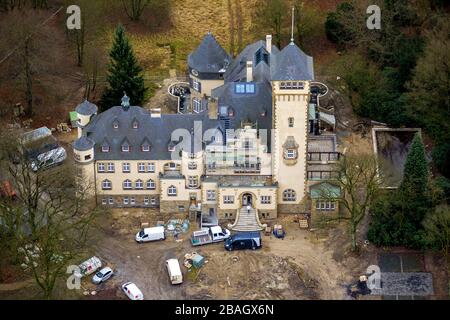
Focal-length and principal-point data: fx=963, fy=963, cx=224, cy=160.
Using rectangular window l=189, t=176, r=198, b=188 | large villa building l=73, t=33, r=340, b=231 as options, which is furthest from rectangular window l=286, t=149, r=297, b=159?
rectangular window l=189, t=176, r=198, b=188

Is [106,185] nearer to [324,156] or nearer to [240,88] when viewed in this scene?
[240,88]

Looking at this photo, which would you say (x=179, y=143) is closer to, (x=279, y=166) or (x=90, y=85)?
(x=279, y=166)

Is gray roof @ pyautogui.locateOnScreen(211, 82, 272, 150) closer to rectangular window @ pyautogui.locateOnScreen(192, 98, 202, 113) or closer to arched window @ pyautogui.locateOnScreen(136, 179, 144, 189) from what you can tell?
rectangular window @ pyautogui.locateOnScreen(192, 98, 202, 113)

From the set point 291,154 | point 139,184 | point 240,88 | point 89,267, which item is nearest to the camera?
point 89,267

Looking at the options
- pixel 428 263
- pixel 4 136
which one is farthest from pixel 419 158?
pixel 4 136

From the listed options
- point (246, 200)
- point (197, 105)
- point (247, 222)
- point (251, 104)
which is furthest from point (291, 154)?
point (197, 105)

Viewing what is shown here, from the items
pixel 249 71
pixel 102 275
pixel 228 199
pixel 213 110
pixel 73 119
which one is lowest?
pixel 102 275
